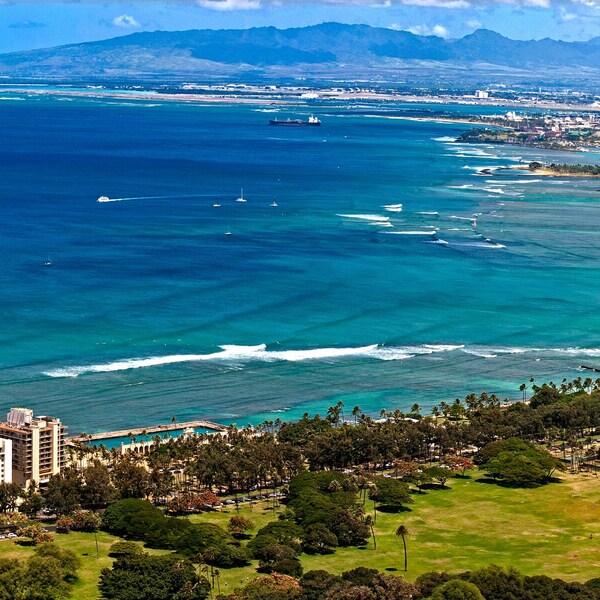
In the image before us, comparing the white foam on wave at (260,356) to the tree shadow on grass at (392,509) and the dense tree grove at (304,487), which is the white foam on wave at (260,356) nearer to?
the dense tree grove at (304,487)

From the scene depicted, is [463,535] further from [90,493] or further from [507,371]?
[507,371]

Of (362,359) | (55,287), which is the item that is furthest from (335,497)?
(55,287)

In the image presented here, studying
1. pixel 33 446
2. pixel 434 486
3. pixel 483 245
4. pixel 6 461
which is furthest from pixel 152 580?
pixel 483 245

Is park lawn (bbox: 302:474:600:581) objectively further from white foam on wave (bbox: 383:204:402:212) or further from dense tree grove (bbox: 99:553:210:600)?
white foam on wave (bbox: 383:204:402:212)

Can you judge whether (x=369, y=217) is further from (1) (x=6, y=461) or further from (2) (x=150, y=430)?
(1) (x=6, y=461)

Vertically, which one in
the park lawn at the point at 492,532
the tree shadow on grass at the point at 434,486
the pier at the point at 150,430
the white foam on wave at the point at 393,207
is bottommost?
the tree shadow on grass at the point at 434,486

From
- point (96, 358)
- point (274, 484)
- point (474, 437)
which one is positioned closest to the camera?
point (274, 484)

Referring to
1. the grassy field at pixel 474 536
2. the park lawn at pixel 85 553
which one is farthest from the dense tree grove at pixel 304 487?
the grassy field at pixel 474 536
